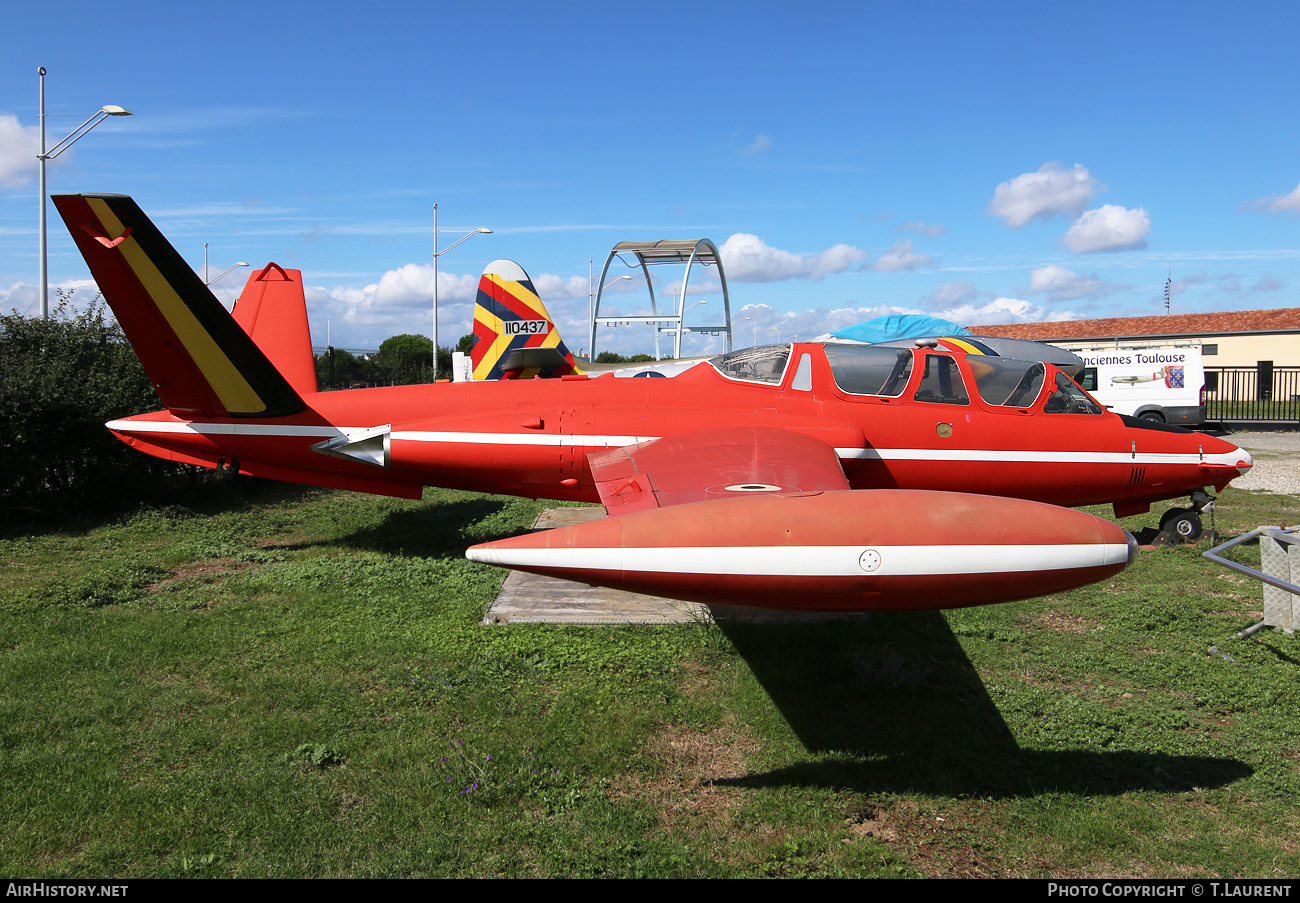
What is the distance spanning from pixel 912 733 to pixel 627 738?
175 centimetres

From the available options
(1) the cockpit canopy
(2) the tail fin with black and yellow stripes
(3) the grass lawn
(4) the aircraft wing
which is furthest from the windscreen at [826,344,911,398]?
(2) the tail fin with black and yellow stripes

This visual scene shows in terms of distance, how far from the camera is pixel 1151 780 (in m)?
4.05

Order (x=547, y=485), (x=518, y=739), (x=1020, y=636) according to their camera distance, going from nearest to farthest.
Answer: (x=518, y=739) → (x=1020, y=636) → (x=547, y=485)

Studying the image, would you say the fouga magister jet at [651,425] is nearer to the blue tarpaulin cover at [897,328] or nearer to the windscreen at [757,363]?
the windscreen at [757,363]

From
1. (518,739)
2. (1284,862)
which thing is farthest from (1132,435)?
(518,739)

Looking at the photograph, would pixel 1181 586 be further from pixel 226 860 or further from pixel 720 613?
pixel 226 860

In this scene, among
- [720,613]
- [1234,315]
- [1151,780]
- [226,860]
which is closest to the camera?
[226,860]

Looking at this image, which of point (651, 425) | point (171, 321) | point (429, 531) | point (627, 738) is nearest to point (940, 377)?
point (651, 425)

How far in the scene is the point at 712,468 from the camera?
5.50 metres

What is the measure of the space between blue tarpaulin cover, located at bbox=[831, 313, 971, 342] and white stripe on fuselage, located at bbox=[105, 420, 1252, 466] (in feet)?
46.1

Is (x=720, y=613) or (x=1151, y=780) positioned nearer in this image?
(x=1151, y=780)

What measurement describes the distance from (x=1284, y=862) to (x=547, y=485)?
5708 millimetres

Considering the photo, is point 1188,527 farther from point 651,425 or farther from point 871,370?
point 651,425

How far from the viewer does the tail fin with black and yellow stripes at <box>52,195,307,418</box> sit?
21.8 ft
